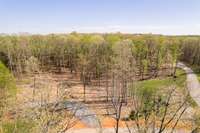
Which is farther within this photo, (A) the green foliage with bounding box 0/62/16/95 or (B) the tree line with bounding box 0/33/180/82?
(B) the tree line with bounding box 0/33/180/82

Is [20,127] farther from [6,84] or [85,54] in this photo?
[85,54]

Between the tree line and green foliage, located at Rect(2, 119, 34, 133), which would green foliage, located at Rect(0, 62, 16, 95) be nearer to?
green foliage, located at Rect(2, 119, 34, 133)

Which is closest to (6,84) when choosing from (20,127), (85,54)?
(20,127)

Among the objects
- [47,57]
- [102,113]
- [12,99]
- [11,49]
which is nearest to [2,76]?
[12,99]

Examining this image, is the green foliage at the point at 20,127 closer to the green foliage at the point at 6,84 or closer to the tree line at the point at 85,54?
the green foliage at the point at 6,84

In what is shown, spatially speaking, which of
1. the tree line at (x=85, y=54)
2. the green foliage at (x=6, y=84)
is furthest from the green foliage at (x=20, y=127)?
the tree line at (x=85, y=54)

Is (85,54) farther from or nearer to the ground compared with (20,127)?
nearer to the ground

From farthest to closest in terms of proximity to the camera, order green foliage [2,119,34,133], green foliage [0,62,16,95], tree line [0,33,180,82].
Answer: tree line [0,33,180,82] < green foliage [0,62,16,95] < green foliage [2,119,34,133]

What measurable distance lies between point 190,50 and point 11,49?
47065mm

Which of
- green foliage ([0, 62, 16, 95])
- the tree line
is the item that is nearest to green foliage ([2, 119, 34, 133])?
green foliage ([0, 62, 16, 95])

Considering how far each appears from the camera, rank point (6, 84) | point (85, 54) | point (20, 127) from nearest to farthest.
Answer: point (20, 127) → point (6, 84) → point (85, 54)

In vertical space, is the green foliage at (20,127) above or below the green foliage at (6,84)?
above

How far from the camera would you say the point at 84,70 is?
55656mm

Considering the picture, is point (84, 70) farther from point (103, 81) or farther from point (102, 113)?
point (102, 113)
